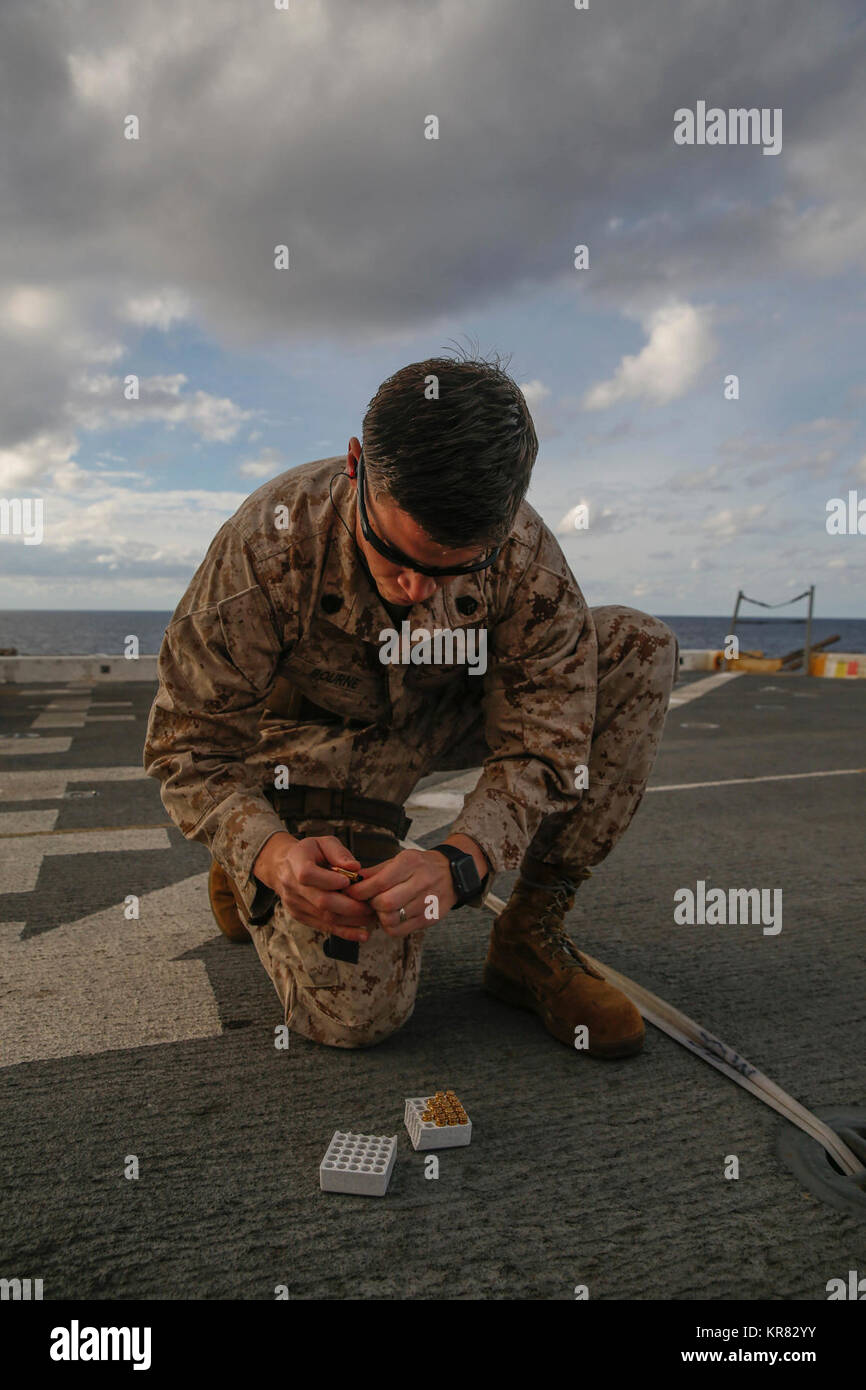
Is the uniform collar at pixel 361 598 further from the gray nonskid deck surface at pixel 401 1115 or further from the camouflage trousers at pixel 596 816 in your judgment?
the gray nonskid deck surface at pixel 401 1115

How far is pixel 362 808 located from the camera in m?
2.09

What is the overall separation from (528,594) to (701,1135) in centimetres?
103

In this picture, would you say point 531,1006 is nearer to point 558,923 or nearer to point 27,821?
point 558,923

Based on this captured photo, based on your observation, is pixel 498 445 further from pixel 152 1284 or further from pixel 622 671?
pixel 152 1284

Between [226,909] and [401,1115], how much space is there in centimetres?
90

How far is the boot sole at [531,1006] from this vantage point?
1702mm

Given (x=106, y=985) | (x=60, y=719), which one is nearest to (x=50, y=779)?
(x=60, y=719)

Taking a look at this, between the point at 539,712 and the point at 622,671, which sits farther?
Result: the point at 622,671

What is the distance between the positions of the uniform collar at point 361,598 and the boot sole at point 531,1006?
77 centimetres

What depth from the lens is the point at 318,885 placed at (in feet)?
5.03

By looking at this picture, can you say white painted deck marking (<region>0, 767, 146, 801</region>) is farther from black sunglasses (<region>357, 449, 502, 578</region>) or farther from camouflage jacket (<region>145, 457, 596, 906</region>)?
black sunglasses (<region>357, 449, 502, 578</region>)

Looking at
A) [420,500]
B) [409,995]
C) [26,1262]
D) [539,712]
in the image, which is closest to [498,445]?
[420,500]

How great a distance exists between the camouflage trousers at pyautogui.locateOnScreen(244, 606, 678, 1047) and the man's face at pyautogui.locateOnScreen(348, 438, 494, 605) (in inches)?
21.7

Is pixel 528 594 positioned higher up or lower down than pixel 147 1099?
higher up
